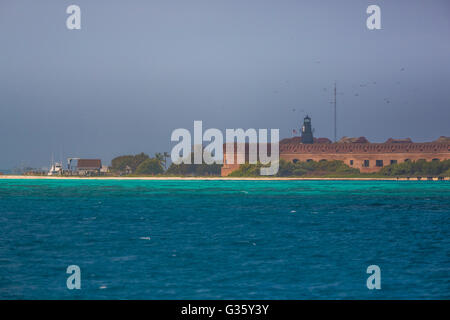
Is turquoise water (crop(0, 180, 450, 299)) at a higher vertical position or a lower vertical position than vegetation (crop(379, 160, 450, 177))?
lower

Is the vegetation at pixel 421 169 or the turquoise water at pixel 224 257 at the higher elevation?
the vegetation at pixel 421 169

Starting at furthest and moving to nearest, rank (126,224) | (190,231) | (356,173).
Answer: (356,173), (126,224), (190,231)

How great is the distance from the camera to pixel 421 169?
19050 centimetres

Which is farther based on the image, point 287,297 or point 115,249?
point 115,249

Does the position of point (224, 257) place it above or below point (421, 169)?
below

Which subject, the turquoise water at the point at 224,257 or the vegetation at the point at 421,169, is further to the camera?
the vegetation at the point at 421,169

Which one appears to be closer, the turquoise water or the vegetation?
the turquoise water

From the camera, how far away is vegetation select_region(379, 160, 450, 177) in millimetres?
189750

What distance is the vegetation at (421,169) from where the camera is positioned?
190m
